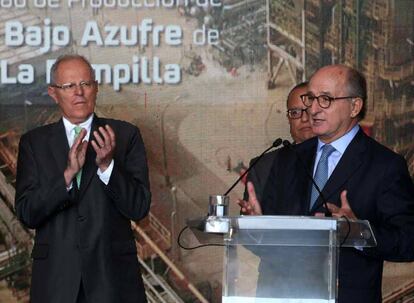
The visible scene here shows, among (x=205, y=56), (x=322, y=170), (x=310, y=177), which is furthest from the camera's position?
(x=205, y=56)

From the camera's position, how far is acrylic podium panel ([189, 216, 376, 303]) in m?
3.97

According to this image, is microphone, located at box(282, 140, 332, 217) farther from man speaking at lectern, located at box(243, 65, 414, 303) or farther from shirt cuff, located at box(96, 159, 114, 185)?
shirt cuff, located at box(96, 159, 114, 185)

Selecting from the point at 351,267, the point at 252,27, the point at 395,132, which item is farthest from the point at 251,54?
the point at 351,267

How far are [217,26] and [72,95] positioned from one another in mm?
1533

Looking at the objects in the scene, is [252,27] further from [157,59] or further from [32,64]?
[32,64]

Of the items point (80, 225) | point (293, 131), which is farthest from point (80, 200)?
point (293, 131)

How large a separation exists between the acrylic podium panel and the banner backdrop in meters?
2.36

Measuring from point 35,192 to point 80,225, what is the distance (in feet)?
0.74

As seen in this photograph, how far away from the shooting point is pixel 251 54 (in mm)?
6375

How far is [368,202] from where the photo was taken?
452 cm

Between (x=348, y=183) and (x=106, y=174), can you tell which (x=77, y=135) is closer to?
(x=106, y=174)

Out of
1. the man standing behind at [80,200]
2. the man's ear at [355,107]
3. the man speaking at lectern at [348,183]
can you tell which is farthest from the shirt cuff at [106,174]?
the man's ear at [355,107]

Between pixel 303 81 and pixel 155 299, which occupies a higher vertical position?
pixel 303 81

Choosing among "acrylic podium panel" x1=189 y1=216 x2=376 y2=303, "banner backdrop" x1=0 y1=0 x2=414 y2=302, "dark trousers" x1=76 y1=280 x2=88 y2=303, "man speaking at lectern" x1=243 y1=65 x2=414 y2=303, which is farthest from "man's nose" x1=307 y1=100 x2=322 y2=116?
"banner backdrop" x1=0 y1=0 x2=414 y2=302
